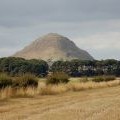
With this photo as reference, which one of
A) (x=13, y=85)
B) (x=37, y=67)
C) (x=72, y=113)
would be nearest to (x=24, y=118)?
(x=72, y=113)

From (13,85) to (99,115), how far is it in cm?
1771

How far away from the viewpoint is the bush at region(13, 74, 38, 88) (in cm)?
3431

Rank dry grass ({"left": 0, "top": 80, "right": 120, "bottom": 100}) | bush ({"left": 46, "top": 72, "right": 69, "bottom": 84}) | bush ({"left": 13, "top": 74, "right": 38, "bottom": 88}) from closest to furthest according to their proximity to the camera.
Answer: dry grass ({"left": 0, "top": 80, "right": 120, "bottom": 100}) → bush ({"left": 13, "top": 74, "right": 38, "bottom": 88}) → bush ({"left": 46, "top": 72, "right": 69, "bottom": 84})

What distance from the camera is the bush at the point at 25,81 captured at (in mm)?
34312

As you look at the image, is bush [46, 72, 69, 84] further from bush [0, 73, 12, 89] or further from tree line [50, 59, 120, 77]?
tree line [50, 59, 120, 77]

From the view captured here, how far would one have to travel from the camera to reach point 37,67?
9388 centimetres

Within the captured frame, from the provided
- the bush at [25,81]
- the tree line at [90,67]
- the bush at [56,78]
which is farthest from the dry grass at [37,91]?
the tree line at [90,67]

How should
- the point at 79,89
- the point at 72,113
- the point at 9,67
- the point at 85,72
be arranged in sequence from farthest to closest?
the point at 85,72 < the point at 9,67 < the point at 79,89 < the point at 72,113

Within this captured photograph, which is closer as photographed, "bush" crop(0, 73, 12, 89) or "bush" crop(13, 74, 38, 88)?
"bush" crop(0, 73, 12, 89)

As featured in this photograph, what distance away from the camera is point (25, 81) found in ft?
116

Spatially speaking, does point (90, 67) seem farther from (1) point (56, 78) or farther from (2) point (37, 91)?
(2) point (37, 91)

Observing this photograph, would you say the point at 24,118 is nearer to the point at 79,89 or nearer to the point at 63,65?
the point at 79,89

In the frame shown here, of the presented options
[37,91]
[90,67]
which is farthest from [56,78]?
[90,67]

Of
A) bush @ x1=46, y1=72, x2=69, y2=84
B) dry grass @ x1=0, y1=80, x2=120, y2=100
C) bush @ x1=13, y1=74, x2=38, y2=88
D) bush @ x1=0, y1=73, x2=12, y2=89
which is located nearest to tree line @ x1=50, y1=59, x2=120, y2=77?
bush @ x1=46, y1=72, x2=69, y2=84
